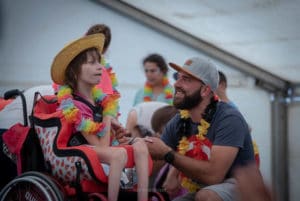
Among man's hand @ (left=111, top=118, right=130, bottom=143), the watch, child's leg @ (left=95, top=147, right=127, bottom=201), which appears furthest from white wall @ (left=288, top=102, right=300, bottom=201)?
child's leg @ (left=95, top=147, right=127, bottom=201)

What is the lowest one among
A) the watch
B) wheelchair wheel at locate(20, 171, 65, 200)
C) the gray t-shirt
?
wheelchair wheel at locate(20, 171, 65, 200)

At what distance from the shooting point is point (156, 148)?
85.5 inches

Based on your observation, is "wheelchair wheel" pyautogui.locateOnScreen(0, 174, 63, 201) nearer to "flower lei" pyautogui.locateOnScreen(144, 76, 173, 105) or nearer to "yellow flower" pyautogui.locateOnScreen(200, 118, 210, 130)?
"yellow flower" pyautogui.locateOnScreen(200, 118, 210, 130)

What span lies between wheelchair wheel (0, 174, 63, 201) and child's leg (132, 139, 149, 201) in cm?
Result: 30

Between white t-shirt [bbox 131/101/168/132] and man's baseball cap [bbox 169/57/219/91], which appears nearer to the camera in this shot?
man's baseball cap [bbox 169/57/219/91]

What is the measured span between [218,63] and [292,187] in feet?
4.10

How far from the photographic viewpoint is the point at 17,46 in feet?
9.00

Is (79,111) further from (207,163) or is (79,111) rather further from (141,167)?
(207,163)

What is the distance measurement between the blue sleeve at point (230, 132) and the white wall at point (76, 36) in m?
0.90

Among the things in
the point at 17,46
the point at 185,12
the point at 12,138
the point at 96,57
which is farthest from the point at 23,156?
the point at 185,12

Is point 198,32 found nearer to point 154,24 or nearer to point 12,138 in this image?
point 154,24

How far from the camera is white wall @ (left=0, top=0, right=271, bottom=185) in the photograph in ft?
8.91

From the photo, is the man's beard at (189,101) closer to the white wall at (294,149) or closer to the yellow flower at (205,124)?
the yellow flower at (205,124)

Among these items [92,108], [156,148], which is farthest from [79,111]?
[156,148]
